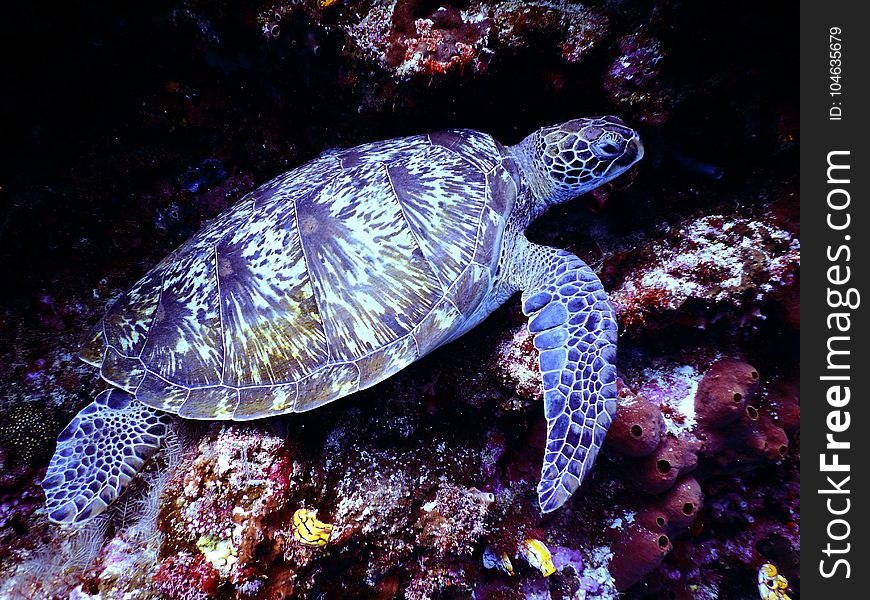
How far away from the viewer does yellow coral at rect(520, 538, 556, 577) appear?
1.75 metres

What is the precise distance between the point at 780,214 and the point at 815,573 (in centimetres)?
175

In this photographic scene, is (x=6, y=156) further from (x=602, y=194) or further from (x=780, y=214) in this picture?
(x=780, y=214)

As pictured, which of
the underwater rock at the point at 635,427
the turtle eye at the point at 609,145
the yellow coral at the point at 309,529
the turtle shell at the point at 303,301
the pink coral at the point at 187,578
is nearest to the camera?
the pink coral at the point at 187,578

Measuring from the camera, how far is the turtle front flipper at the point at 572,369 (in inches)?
56.9

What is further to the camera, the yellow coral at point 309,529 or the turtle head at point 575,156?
the turtle head at point 575,156

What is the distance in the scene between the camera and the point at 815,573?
156cm

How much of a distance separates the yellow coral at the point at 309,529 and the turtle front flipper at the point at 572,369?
3.23 ft

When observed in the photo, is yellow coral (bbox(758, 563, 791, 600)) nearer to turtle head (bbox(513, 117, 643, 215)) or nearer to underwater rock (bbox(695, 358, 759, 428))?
underwater rock (bbox(695, 358, 759, 428))

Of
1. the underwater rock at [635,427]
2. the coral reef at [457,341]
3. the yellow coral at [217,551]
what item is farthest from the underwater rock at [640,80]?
the yellow coral at [217,551]

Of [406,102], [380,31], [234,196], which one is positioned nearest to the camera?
[380,31]

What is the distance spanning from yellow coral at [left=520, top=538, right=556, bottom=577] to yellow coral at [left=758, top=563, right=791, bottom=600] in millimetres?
1074

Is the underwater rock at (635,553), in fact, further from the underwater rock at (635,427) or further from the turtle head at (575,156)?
the turtle head at (575,156)

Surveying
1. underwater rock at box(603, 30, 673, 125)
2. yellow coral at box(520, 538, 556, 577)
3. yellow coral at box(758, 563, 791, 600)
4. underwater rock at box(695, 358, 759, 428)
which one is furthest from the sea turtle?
yellow coral at box(758, 563, 791, 600)

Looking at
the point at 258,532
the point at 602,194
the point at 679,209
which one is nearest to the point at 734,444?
the point at 679,209
